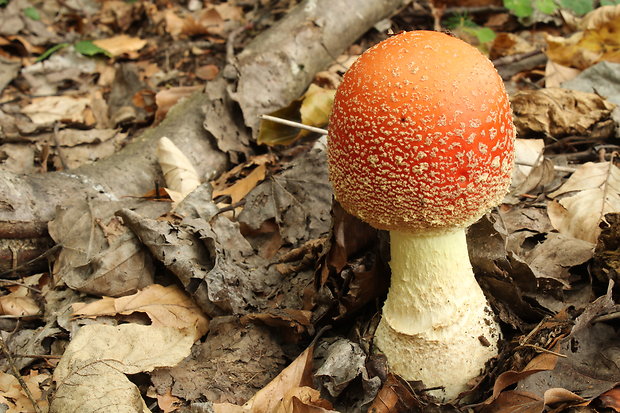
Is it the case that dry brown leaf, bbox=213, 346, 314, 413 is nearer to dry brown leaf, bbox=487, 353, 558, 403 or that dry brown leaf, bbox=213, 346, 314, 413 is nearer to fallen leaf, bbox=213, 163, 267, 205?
dry brown leaf, bbox=487, 353, 558, 403

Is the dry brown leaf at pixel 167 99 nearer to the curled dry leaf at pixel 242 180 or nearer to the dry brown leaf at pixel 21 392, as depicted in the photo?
the curled dry leaf at pixel 242 180

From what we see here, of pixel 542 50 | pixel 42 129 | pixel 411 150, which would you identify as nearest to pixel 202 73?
pixel 42 129

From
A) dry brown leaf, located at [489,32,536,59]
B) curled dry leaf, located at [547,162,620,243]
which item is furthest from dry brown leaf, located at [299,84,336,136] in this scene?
dry brown leaf, located at [489,32,536,59]

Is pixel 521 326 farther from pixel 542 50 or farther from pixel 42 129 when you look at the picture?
pixel 42 129

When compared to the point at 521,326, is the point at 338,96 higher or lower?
higher

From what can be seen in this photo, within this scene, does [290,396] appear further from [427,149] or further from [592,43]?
[592,43]

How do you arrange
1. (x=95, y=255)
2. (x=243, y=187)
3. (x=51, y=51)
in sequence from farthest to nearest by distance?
(x=51, y=51) → (x=243, y=187) → (x=95, y=255)

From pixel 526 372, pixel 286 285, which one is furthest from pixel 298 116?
pixel 526 372
